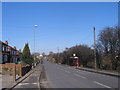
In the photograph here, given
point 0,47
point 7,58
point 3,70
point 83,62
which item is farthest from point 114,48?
point 7,58

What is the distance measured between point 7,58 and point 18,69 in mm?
52526

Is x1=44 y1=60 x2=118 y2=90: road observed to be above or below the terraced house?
below

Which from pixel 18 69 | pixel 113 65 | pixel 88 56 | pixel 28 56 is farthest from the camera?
pixel 88 56

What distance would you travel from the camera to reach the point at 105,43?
48062 mm

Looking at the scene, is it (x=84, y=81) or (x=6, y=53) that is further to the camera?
(x=6, y=53)

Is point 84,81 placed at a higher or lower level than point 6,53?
lower

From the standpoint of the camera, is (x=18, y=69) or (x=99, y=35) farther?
(x=99, y=35)

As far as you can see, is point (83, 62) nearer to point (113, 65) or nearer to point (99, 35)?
point (99, 35)

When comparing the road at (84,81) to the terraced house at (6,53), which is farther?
the terraced house at (6,53)

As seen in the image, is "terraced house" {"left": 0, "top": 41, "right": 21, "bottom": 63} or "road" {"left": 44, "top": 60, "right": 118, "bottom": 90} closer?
"road" {"left": 44, "top": 60, "right": 118, "bottom": 90}

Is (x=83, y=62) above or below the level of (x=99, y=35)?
below

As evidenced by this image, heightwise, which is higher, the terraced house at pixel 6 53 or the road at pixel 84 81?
the terraced house at pixel 6 53

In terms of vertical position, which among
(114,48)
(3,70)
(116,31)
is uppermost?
(116,31)

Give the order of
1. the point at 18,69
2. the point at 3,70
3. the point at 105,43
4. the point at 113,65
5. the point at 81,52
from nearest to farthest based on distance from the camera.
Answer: the point at 18,69, the point at 3,70, the point at 113,65, the point at 105,43, the point at 81,52
